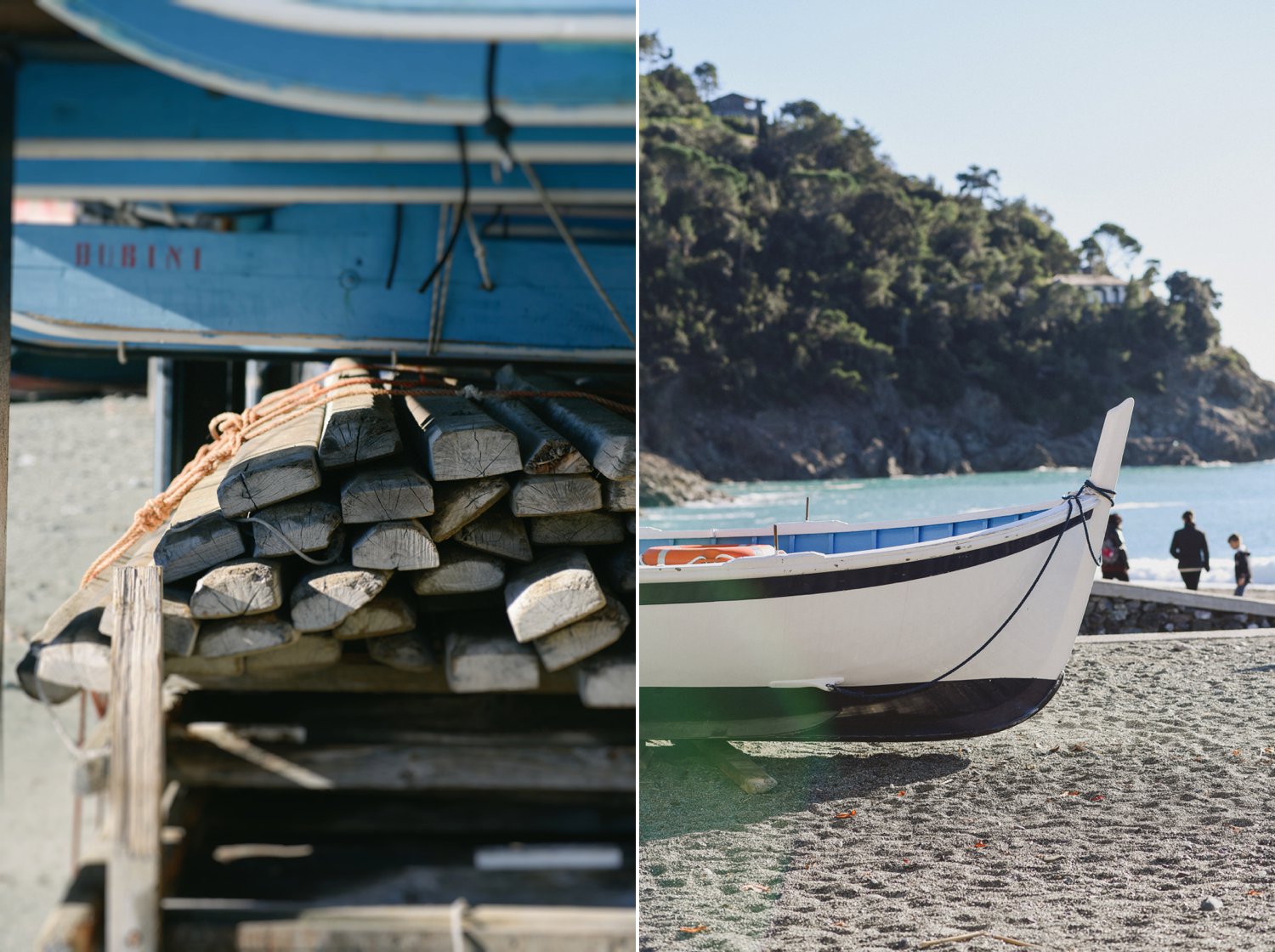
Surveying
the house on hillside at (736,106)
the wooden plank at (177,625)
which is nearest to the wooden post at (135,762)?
the wooden plank at (177,625)

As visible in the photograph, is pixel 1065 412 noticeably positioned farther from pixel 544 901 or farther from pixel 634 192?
pixel 544 901

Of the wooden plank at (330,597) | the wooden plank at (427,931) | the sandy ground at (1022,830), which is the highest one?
the wooden plank at (330,597)

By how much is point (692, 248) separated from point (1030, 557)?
5.29m

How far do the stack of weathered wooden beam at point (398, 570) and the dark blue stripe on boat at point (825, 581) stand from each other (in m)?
1.47

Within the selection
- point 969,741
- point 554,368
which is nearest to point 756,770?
point 969,741

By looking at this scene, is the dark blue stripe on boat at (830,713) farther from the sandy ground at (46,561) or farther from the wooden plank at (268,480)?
the wooden plank at (268,480)

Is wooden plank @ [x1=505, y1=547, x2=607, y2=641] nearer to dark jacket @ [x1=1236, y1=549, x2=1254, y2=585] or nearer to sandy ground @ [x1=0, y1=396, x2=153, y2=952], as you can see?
sandy ground @ [x1=0, y1=396, x2=153, y2=952]

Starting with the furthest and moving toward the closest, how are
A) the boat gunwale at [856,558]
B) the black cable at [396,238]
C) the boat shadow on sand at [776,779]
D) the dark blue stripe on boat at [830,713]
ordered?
the dark blue stripe on boat at [830,713], the boat shadow on sand at [776,779], the boat gunwale at [856,558], the black cable at [396,238]

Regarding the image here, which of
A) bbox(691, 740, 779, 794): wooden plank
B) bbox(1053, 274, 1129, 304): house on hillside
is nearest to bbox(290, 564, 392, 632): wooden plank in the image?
bbox(691, 740, 779, 794): wooden plank

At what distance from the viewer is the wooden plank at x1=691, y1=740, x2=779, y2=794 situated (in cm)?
331

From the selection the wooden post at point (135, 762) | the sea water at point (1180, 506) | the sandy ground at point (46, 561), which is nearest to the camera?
the wooden post at point (135, 762)

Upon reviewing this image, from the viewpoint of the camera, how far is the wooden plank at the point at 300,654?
151cm

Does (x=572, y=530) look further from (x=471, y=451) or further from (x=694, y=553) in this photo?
(x=694, y=553)

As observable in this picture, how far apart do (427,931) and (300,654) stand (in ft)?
1.36
